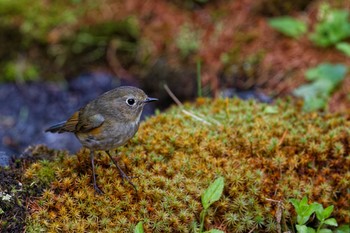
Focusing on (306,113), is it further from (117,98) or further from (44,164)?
(44,164)

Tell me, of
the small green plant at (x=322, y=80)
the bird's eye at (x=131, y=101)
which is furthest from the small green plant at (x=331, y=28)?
the bird's eye at (x=131, y=101)

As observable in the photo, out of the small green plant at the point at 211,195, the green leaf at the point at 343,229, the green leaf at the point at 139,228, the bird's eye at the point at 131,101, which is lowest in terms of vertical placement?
the green leaf at the point at 343,229

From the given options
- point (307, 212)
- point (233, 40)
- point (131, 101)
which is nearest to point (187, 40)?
point (233, 40)

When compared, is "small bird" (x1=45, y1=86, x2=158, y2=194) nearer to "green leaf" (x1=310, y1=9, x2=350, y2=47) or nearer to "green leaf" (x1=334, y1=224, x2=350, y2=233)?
Answer: "green leaf" (x1=334, y1=224, x2=350, y2=233)

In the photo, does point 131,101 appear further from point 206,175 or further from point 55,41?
point 55,41

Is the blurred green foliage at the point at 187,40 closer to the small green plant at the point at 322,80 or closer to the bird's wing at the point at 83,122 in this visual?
the small green plant at the point at 322,80

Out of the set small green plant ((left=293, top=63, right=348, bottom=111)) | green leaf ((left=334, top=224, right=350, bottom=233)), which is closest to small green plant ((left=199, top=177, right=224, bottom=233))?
green leaf ((left=334, top=224, right=350, bottom=233))
